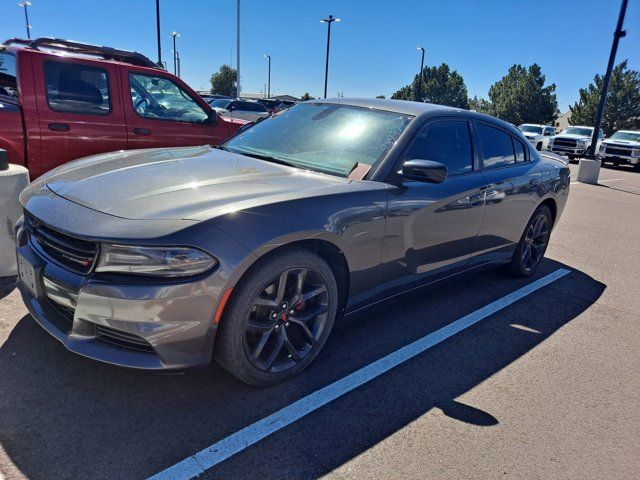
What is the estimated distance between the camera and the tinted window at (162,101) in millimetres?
5230

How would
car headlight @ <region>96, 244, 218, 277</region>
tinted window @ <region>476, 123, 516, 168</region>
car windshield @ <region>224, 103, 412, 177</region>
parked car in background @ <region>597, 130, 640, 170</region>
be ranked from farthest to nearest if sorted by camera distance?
1. parked car in background @ <region>597, 130, 640, 170</region>
2. tinted window @ <region>476, 123, 516, 168</region>
3. car windshield @ <region>224, 103, 412, 177</region>
4. car headlight @ <region>96, 244, 218, 277</region>

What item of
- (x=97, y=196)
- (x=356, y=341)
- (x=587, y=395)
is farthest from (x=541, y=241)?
(x=97, y=196)

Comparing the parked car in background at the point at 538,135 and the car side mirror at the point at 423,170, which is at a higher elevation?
the car side mirror at the point at 423,170

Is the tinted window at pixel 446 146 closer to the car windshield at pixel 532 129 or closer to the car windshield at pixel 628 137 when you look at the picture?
the car windshield at pixel 628 137

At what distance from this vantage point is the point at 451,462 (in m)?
2.29

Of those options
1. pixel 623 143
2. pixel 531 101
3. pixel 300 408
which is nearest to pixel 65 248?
pixel 300 408

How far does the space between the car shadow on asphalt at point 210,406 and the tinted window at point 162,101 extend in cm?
296

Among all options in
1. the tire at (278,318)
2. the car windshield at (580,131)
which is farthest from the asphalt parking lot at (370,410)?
the car windshield at (580,131)

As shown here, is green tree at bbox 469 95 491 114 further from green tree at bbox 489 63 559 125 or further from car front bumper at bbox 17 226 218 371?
car front bumper at bbox 17 226 218 371

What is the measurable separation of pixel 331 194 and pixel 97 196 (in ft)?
4.17

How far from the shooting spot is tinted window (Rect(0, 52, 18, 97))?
15.3 feet

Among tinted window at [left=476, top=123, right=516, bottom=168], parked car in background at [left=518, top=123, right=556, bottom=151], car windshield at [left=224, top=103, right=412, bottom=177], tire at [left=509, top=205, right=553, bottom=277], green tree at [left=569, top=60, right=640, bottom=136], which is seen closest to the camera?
car windshield at [left=224, top=103, right=412, bottom=177]

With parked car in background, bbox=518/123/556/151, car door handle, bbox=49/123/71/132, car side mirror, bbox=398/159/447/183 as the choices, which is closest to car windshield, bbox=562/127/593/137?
parked car in background, bbox=518/123/556/151

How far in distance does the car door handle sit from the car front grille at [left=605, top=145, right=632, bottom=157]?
23.1 meters
